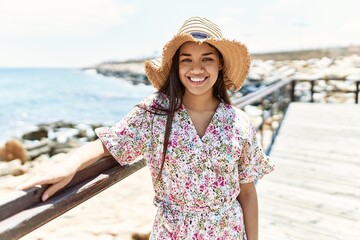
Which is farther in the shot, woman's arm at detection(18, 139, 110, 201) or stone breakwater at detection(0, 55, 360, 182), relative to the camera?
stone breakwater at detection(0, 55, 360, 182)

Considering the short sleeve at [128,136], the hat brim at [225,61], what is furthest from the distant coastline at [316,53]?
the short sleeve at [128,136]

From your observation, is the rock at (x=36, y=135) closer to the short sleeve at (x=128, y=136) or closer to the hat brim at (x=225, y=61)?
the hat brim at (x=225, y=61)

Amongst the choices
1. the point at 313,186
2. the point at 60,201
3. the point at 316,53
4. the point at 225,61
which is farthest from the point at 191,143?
the point at 316,53

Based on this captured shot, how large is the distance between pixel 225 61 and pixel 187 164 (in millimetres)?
463

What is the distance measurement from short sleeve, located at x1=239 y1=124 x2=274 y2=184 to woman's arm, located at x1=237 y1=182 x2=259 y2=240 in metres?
0.06

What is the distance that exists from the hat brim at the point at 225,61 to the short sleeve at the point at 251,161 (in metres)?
0.24

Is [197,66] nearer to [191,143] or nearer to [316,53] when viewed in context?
[191,143]

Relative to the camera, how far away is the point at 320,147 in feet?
18.4

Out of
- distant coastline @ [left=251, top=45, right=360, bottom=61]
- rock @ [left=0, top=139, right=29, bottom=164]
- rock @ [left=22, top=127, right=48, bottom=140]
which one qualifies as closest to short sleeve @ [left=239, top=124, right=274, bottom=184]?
rock @ [left=0, top=139, right=29, bottom=164]

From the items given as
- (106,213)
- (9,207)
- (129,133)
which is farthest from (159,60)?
(106,213)

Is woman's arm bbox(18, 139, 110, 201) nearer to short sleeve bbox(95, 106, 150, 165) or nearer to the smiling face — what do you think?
short sleeve bbox(95, 106, 150, 165)

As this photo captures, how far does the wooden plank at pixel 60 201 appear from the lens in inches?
35.0

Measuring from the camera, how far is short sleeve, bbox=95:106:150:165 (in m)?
1.30

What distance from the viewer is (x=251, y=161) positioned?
58.9 inches
